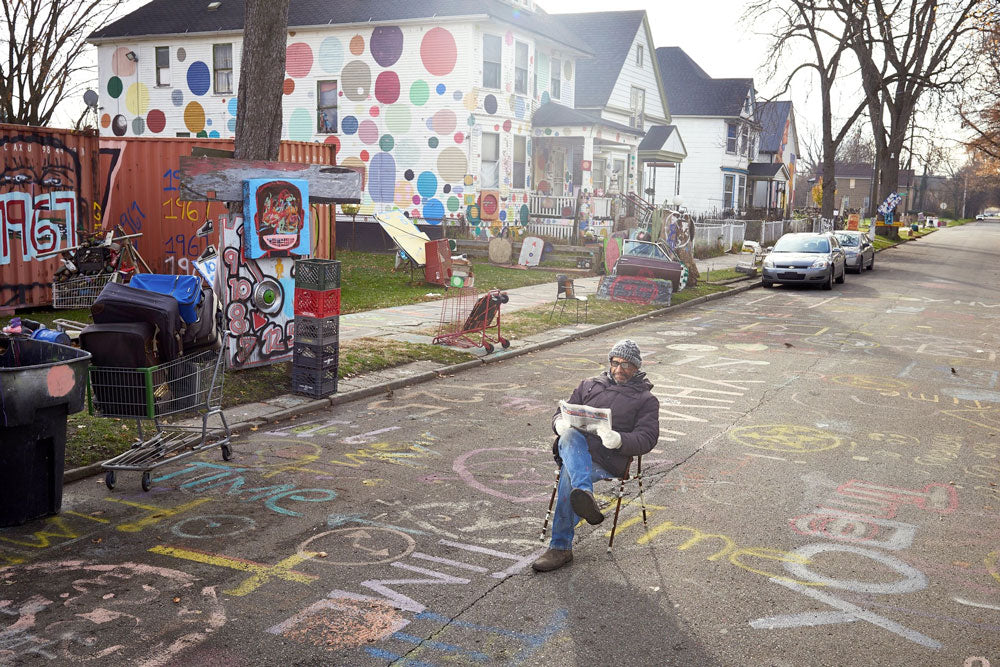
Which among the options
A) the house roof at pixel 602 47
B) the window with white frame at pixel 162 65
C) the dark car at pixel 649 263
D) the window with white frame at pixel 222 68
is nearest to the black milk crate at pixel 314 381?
the dark car at pixel 649 263

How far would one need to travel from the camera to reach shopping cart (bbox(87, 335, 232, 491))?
6.59 metres

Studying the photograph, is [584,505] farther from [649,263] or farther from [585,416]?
[649,263]

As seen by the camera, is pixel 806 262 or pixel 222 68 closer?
pixel 806 262

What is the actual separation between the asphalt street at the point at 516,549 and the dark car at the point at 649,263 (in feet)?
34.7

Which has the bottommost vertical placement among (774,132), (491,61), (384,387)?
(384,387)

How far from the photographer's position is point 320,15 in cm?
3175

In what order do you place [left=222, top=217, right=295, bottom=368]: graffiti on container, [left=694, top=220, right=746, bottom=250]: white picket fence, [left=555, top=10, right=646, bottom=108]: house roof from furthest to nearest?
1. [left=555, top=10, right=646, bottom=108]: house roof
2. [left=694, top=220, right=746, bottom=250]: white picket fence
3. [left=222, top=217, right=295, bottom=368]: graffiti on container

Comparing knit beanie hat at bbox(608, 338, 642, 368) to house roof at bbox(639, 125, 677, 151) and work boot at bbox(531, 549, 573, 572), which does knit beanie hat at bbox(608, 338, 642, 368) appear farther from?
house roof at bbox(639, 125, 677, 151)

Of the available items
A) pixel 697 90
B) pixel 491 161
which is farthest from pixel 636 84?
pixel 697 90

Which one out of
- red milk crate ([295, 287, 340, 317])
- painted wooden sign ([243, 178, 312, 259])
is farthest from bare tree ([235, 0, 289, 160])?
red milk crate ([295, 287, 340, 317])

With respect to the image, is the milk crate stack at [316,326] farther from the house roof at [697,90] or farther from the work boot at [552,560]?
the house roof at [697,90]

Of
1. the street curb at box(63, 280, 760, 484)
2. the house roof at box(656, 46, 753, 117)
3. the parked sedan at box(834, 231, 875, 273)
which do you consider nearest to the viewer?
the street curb at box(63, 280, 760, 484)

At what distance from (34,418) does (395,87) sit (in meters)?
26.8

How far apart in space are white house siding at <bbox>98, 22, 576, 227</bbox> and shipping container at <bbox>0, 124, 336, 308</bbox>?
41.1ft
